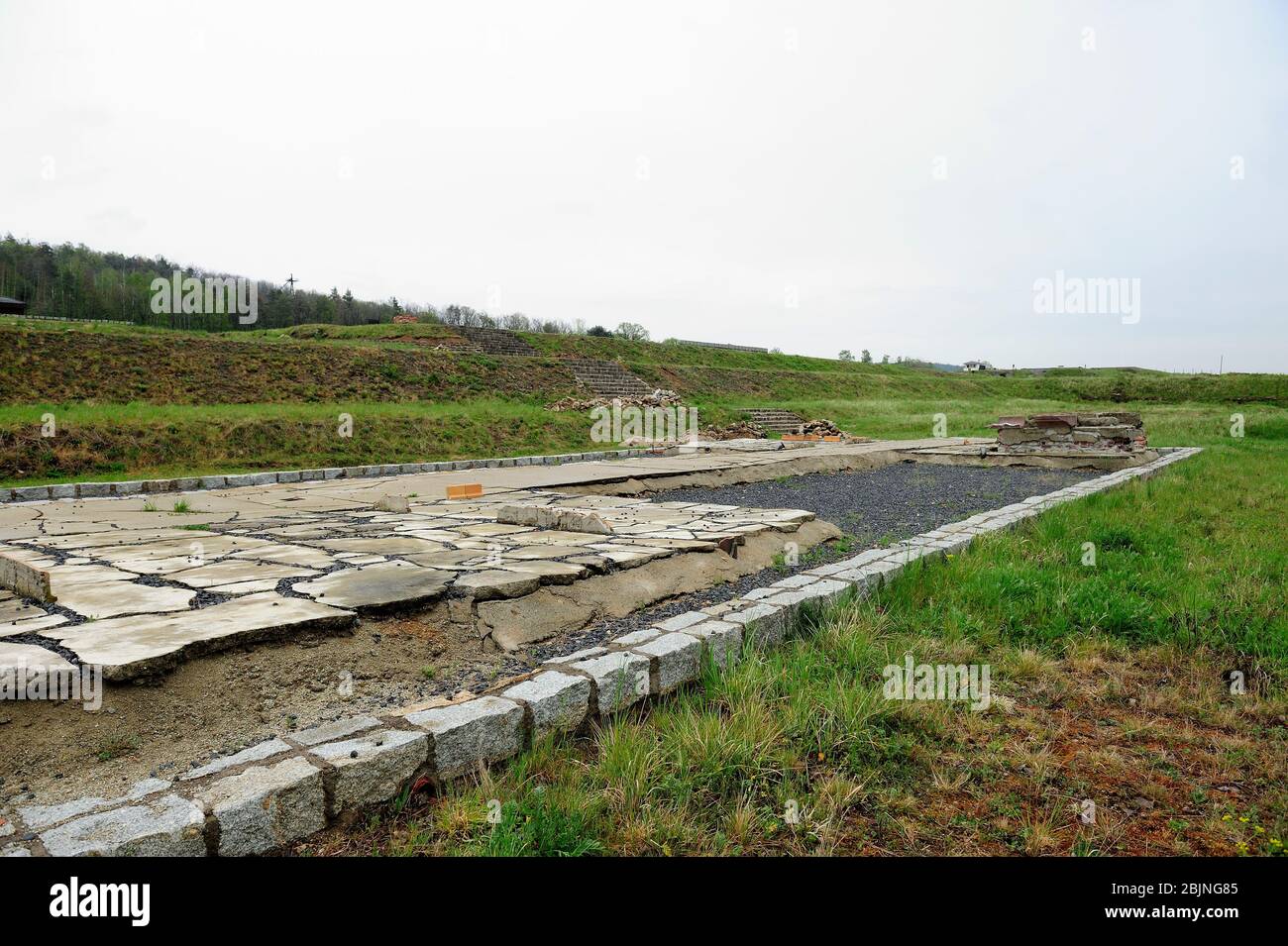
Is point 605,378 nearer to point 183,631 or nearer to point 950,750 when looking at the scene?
point 183,631

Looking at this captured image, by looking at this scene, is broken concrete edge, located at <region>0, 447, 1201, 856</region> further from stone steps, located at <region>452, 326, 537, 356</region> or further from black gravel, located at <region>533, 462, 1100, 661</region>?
stone steps, located at <region>452, 326, 537, 356</region>

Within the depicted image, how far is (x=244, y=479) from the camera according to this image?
10.3 m

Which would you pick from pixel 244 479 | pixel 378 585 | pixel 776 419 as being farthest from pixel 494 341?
pixel 378 585

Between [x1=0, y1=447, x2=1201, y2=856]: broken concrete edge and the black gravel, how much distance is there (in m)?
0.43

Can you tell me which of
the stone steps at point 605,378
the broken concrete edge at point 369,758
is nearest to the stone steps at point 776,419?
the stone steps at point 605,378

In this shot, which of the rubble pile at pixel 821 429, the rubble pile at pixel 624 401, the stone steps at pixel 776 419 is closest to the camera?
the rubble pile at pixel 821 429

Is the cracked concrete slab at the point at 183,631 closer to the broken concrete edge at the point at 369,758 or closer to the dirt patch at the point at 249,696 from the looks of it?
the dirt patch at the point at 249,696

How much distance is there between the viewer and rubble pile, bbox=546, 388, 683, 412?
2095 centimetres

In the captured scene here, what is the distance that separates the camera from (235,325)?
41.2 metres

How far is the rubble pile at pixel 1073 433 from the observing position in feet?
46.5

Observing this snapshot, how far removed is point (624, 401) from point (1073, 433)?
12.0 meters

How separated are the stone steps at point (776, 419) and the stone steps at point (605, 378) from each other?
12.9 feet

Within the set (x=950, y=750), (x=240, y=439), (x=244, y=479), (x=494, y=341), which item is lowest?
(x=950, y=750)

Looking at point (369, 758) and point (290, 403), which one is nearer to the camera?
point (369, 758)
